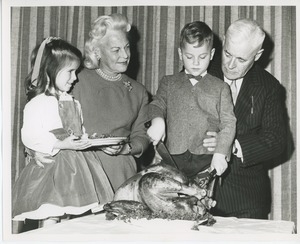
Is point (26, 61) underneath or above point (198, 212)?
above

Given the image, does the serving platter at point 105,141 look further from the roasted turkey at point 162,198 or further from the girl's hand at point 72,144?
the roasted turkey at point 162,198

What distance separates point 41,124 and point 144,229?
1.60 feet

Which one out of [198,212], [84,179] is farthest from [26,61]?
[198,212]

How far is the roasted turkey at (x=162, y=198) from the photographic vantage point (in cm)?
149

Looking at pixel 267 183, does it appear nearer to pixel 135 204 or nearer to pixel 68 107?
pixel 135 204

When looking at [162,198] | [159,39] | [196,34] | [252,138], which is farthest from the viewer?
[159,39]

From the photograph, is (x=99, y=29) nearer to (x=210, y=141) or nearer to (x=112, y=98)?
(x=112, y=98)

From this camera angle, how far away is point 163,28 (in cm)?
192

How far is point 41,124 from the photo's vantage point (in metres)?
1.64

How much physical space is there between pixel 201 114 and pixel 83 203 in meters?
0.50

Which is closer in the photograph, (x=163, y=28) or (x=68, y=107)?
(x=68, y=107)

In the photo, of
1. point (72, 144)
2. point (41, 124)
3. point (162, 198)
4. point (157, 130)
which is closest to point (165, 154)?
point (157, 130)

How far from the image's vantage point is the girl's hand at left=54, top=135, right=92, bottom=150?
5.33 feet

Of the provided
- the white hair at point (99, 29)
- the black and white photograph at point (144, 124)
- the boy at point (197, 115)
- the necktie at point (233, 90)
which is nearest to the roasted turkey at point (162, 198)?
the black and white photograph at point (144, 124)
